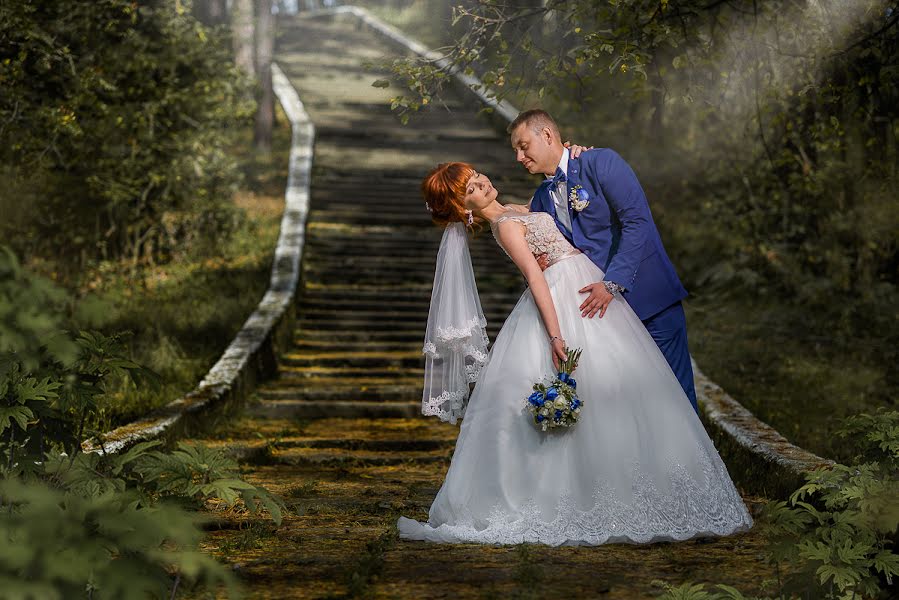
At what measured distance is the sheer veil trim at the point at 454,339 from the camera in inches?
201

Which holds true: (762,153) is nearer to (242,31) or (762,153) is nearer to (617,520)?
(617,520)

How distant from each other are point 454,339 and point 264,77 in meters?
15.1

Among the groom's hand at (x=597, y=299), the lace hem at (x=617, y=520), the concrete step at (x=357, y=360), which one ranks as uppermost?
the groom's hand at (x=597, y=299)

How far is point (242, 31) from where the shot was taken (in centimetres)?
1831

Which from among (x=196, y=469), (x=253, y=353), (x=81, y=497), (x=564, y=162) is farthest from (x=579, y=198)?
(x=253, y=353)

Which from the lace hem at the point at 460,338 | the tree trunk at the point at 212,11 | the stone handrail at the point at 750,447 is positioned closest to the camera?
the lace hem at the point at 460,338

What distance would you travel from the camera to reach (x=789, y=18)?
7855mm

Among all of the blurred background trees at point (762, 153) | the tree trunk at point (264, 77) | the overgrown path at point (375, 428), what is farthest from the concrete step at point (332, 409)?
the tree trunk at point (264, 77)

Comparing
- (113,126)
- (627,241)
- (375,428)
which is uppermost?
(113,126)

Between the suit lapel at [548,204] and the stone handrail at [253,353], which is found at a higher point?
the suit lapel at [548,204]

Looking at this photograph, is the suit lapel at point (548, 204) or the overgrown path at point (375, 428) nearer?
the overgrown path at point (375, 428)

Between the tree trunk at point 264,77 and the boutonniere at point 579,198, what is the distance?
15.0m

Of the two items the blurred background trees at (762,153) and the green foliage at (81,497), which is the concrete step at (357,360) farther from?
the green foliage at (81,497)

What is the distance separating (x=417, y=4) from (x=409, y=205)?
97.8 feet
